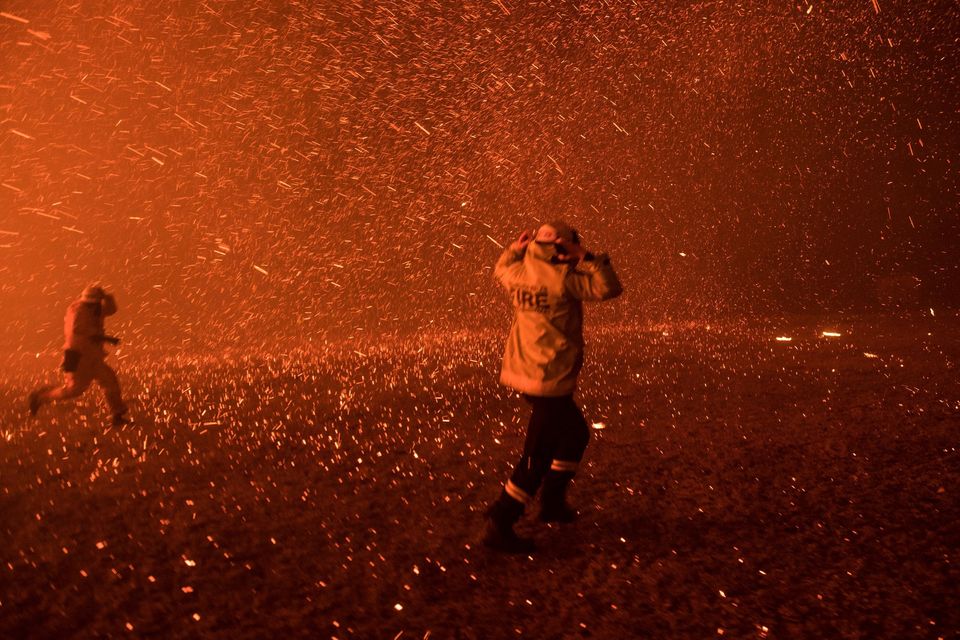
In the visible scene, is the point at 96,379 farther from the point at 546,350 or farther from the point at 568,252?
the point at 568,252

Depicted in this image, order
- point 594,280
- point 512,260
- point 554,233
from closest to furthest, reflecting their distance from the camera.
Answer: point 594,280, point 554,233, point 512,260

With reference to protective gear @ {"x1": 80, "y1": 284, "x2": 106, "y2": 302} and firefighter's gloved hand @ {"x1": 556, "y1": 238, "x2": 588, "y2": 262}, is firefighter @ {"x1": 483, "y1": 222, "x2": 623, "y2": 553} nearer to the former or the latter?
firefighter's gloved hand @ {"x1": 556, "y1": 238, "x2": 588, "y2": 262}

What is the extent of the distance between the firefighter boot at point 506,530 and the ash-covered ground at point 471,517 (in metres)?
0.09

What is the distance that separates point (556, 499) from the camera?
4770mm

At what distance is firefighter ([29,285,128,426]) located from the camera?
28.5 ft

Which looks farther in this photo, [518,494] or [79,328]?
[79,328]

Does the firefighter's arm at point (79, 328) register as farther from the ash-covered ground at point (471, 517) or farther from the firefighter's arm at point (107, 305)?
the ash-covered ground at point (471, 517)

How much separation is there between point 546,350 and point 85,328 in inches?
260

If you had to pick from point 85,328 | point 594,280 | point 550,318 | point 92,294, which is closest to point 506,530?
point 550,318

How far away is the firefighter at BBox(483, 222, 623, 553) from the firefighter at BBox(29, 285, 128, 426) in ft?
19.9

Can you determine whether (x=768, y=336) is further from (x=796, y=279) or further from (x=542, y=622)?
(x=796, y=279)

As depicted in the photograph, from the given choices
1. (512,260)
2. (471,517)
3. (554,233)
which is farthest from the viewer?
(471,517)

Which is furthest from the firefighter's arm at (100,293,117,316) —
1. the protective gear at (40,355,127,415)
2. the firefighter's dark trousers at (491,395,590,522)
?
the firefighter's dark trousers at (491,395,590,522)

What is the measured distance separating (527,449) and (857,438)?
4125 mm
